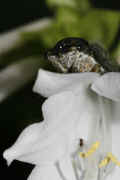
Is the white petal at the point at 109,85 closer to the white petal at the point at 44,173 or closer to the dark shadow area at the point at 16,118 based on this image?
the white petal at the point at 44,173

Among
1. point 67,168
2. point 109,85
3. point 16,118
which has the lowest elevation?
point 16,118

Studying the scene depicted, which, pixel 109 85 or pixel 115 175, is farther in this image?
pixel 115 175

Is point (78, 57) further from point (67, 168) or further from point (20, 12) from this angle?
point (20, 12)

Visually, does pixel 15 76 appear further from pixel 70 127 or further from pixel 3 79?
pixel 70 127

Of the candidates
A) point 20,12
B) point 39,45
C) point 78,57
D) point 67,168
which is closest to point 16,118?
point 39,45

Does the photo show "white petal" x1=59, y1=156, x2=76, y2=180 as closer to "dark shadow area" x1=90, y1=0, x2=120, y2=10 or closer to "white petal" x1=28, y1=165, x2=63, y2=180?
"white petal" x1=28, y1=165, x2=63, y2=180

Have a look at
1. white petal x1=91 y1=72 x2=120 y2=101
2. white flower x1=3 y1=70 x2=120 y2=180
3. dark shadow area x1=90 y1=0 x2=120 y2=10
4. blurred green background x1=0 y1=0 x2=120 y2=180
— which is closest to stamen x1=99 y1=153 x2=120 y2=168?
white flower x1=3 y1=70 x2=120 y2=180

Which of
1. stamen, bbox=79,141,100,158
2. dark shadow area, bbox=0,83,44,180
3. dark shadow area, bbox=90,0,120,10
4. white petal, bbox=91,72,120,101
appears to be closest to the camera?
white petal, bbox=91,72,120,101
